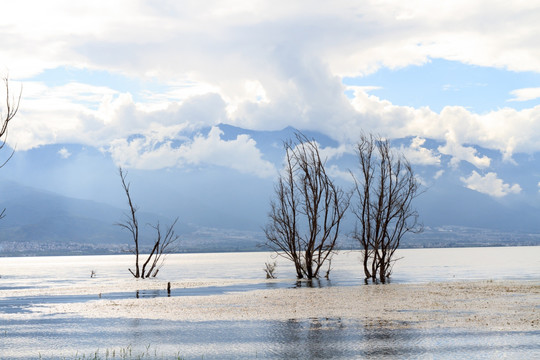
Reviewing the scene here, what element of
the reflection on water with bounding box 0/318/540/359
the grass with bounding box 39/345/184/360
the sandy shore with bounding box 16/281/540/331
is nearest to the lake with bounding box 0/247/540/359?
the reflection on water with bounding box 0/318/540/359

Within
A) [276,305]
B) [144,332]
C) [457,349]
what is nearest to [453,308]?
[276,305]

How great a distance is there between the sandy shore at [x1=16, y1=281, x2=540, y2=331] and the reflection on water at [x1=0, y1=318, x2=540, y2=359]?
2.58 metres

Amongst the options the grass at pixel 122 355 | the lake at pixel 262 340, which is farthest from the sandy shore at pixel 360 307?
the grass at pixel 122 355

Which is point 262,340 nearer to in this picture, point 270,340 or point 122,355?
point 270,340

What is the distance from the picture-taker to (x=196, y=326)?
31750 mm

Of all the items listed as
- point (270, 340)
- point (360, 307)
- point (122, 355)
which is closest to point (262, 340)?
point (270, 340)

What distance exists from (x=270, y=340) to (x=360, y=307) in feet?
42.5

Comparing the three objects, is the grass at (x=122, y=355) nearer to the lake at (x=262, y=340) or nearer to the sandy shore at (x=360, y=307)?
the lake at (x=262, y=340)

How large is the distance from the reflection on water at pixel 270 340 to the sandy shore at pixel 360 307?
2575mm

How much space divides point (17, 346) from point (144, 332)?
18.4 ft

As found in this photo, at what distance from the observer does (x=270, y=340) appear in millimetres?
26578

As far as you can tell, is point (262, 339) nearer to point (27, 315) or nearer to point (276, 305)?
point (276, 305)

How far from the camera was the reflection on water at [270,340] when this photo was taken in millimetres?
23156

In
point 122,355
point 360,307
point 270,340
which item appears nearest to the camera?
point 122,355
